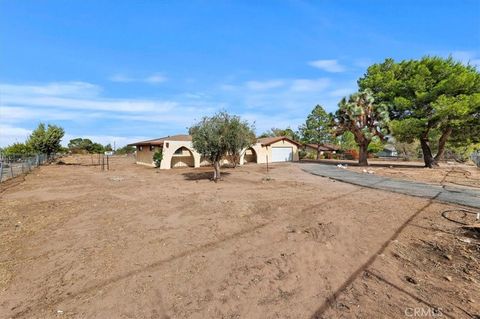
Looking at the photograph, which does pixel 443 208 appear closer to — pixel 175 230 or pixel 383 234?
pixel 383 234

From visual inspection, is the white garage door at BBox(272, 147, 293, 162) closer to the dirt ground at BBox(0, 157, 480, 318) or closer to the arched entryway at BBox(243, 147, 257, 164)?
the arched entryway at BBox(243, 147, 257, 164)

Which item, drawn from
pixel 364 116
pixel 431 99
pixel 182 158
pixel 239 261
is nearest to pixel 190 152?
pixel 182 158

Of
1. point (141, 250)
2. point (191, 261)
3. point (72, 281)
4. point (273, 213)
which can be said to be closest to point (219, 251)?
point (191, 261)

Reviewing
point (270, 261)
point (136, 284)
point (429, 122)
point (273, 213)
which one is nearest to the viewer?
point (136, 284)

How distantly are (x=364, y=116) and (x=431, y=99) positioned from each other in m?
5.87

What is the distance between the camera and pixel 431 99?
83.6 feet

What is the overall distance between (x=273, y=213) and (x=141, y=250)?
4.69 m

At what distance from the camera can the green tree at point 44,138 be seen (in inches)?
1446

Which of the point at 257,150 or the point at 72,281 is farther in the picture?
the point at 257,150

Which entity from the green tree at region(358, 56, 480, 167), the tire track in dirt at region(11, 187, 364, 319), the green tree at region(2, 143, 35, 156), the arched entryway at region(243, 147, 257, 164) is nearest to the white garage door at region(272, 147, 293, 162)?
the arched entryway at region(243, 147, 257, 164)

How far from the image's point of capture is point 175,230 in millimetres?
7871

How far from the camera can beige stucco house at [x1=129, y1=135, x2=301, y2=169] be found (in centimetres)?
2852

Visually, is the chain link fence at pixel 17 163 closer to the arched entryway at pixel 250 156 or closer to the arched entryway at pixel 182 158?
the arched entryway at pixel 182 158

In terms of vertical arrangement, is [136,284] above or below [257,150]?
below
